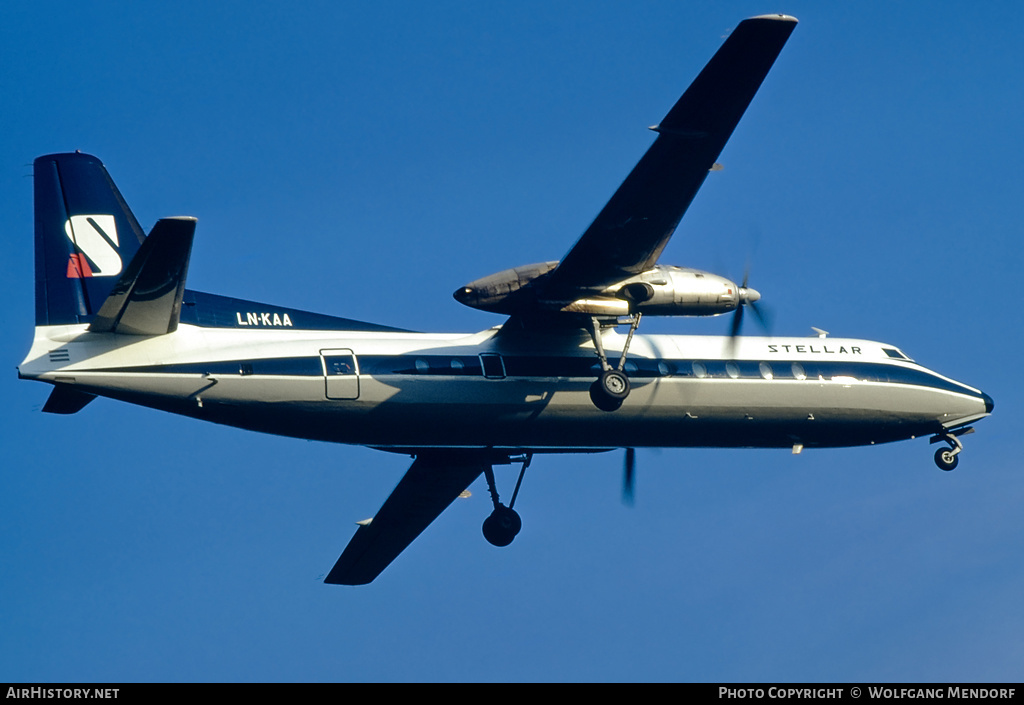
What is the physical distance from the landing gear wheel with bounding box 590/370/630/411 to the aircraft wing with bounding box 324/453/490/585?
3.98 m

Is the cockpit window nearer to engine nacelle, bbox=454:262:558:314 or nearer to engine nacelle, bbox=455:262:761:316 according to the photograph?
engine nacelle, bbox=455:262:761:316

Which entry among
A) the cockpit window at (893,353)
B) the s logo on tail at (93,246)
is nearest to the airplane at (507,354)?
the s logo on tail at (93,246)

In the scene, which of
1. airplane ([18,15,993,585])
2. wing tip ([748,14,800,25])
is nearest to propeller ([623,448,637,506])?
airplane ([18,15,993,585])

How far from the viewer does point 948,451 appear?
86.7 ft

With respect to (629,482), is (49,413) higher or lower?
higher

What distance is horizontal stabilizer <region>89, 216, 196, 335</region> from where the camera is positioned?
1814 cm

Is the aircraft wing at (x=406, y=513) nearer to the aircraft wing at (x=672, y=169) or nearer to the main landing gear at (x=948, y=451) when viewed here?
the aircraft wing at (x=672, y=169)

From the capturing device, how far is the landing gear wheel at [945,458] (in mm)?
26391

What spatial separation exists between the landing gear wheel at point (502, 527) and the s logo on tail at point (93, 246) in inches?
367
